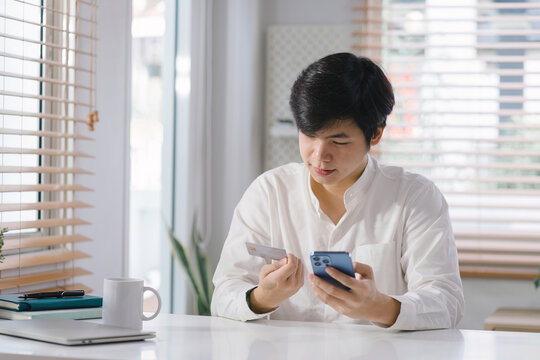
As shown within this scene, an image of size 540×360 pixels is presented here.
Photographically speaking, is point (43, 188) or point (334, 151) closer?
point (334, 151)

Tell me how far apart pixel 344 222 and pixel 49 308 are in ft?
2.53

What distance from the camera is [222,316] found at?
168 cm

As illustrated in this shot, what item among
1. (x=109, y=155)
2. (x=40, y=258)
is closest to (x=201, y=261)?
(x=109, y=155)

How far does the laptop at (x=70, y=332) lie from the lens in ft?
4.19

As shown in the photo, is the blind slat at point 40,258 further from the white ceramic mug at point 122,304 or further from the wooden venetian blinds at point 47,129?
the white ceramic mug at point 122,304

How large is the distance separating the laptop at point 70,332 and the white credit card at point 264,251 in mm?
277

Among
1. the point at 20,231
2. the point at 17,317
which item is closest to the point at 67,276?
the point at 20,231

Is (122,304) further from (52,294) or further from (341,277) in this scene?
(341,277)

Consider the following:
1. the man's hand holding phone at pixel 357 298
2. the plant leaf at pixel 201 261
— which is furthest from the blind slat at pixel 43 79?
the plant leaf at pixel 201 261

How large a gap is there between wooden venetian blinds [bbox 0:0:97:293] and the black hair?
759mm

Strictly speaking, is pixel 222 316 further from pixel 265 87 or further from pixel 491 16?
pixel 491 16

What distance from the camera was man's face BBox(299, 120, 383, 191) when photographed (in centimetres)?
173

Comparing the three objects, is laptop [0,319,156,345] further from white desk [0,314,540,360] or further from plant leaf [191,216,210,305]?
plant leaf [191,216,210,305]

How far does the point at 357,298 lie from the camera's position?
146 cm
